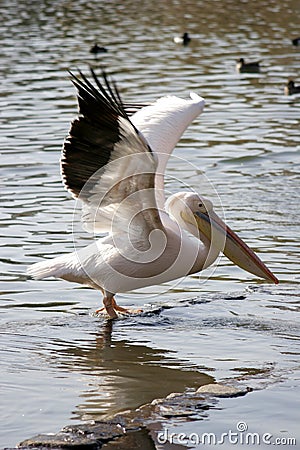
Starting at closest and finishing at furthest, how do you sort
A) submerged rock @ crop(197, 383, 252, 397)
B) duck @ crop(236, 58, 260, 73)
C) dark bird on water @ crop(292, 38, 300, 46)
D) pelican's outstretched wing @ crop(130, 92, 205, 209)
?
submerged rock @ crop(197, 383, 252, 397) < pelican's outstretched wing @ crop(130, 92, 205, 209) < duck @ crop(236, 58, 260, 73) < dark bird on water @ crop(292, 38, 300, 46)

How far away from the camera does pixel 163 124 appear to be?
6.08m

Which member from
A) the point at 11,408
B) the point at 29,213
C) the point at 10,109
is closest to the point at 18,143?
the point at 10,109

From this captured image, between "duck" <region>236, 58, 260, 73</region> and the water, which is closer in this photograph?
the water

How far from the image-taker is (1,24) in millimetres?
23625

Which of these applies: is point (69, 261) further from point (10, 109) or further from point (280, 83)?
point (280, 83)

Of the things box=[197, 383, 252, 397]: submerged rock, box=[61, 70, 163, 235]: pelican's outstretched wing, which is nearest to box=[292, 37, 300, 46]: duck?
box=[61, 70, 163, 235]: pelican's outstretched wing

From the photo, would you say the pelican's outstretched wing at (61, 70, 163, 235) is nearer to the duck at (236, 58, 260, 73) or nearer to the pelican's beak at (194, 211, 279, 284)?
the pelican's beak at (194, 211, 279, 284)

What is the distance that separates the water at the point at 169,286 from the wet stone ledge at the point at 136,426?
0.09 metres

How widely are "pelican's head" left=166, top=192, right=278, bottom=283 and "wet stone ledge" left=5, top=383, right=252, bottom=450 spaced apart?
1402mm

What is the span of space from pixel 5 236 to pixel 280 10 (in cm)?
1872

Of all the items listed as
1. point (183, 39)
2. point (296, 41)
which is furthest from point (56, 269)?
point (183, 39)

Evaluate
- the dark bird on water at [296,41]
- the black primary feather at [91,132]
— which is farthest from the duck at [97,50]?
the black primary feather at [91,132]

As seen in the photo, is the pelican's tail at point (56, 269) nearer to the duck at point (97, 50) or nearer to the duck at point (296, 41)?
the duck at point (97, 50)

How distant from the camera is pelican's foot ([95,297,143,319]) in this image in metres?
5.82
